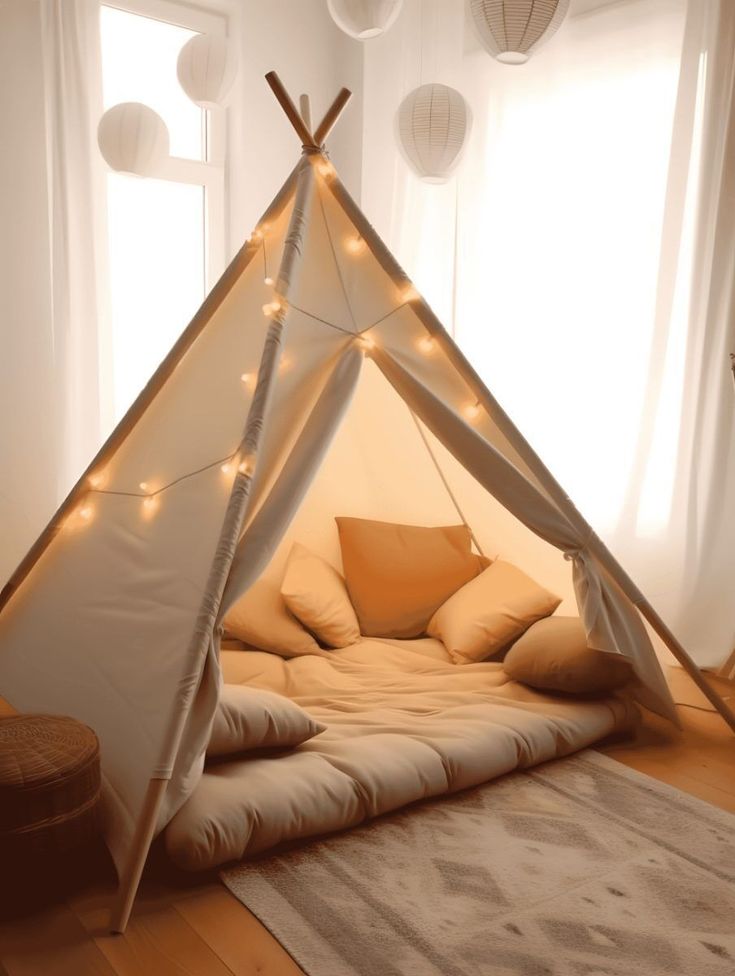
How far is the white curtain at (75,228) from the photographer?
371 cm

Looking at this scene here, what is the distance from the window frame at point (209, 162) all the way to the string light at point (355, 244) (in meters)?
1.86

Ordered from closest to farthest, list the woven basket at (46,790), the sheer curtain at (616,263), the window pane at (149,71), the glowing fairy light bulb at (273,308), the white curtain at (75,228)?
the woven basket at (46,790) → the glowing fairy light bulb at (273,308) → the sheer curtain at (616,263) → the white curtain at (75,228) → the window pane at (149,71)

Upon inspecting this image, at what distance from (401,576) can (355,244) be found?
1.25 metres

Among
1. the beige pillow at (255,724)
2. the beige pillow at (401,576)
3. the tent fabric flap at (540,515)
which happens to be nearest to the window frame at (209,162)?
the beige pillow at (401,576)

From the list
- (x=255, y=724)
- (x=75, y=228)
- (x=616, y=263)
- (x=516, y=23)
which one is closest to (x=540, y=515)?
(x=255, y=724)

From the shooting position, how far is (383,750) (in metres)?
2.36

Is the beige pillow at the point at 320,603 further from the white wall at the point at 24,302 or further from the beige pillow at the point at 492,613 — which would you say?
the white wall at the point at 24,302

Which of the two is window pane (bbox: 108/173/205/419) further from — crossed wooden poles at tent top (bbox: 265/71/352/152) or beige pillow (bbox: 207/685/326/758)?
beige pillow (bbox: 207/685/326/758)

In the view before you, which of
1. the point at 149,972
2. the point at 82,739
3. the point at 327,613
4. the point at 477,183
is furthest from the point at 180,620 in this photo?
the point at 477,183

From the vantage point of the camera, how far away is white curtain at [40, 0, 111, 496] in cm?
371

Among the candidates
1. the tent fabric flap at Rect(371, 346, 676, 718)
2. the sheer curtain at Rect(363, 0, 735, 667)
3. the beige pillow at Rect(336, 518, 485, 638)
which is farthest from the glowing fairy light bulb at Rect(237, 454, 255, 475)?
the sheer curtain at Rect(363, 0, 735, 667)

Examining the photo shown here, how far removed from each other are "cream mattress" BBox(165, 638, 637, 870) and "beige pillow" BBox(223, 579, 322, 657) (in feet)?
0.15

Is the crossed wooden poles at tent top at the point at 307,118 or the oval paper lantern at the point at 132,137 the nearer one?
the crossed wooden poles at tent top at the point at 307,118

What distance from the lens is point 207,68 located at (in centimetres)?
319
